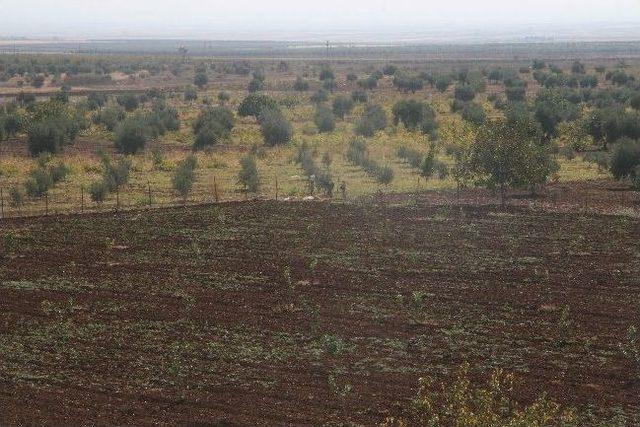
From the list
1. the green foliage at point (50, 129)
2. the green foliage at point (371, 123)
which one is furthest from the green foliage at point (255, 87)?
the green foliage at point (50, 129)

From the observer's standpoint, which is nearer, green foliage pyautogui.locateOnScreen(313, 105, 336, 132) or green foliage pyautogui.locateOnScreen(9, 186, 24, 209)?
green foliage pyautogui.locateOnScreen(9, 186, 24, 209)

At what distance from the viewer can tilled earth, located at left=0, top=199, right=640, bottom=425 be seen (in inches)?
673

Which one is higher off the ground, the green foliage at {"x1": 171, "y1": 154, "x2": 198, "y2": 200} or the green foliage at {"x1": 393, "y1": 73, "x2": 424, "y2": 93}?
the green foliage at {"x1": 171, "y1": 154, "x2": 198, "y2": 200}

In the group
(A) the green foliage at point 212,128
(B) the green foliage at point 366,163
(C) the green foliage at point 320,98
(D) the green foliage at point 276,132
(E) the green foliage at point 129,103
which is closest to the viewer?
(B) the green foliage at point 366,163

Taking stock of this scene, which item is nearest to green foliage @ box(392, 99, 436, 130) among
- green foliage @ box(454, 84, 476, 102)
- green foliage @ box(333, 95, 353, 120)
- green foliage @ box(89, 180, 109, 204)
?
green foliage @ box(333, 95, 353, 120)

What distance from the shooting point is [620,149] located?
3912 centimetres

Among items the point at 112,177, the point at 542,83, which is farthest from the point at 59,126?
the point at 542,83

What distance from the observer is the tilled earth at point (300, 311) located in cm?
1709

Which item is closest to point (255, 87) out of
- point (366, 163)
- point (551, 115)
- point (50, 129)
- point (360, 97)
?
point (360, 97)

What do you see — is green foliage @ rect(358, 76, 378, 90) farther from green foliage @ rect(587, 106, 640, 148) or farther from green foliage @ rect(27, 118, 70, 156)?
green foliage @ rect(27, 118, 70, 156)

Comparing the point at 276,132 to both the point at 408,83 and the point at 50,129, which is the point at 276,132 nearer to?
the point at 50,129

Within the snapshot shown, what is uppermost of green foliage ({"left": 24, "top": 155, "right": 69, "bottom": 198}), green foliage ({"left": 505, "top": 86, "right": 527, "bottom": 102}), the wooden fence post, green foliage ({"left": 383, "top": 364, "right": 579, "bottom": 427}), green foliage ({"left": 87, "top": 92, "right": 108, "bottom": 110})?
green foliage ({"left": 383, "top": 364, "right": 579, "bottom": 427})

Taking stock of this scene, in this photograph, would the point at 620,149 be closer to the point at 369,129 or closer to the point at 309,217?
the point at 309,217

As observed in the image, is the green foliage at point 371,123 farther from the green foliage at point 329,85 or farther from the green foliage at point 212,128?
the green foliage at point 329,85
